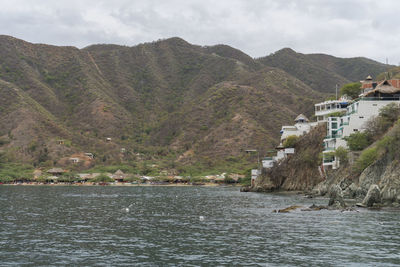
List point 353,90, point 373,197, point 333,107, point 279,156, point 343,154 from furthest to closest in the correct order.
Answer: point 353,90
point 333,107
point 279,156
point 343,154
point 373,197

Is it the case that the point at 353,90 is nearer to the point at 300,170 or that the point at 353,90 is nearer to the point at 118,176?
the point at 300,170

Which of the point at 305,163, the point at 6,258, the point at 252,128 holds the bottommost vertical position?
the point at 6,258

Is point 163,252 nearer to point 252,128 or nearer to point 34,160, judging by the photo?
point 34,160

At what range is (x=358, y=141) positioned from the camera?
8088 cm

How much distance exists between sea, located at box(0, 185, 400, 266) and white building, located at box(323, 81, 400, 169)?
36.0 meters

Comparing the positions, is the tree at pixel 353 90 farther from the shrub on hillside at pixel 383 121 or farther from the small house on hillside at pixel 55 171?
the small house on hillside at pixel 55 171

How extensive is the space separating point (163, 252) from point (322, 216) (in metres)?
24.7

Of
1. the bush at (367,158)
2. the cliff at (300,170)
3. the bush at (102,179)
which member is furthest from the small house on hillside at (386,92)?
the bush at (102,179)

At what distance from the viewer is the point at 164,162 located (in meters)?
187

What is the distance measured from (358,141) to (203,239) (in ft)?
177

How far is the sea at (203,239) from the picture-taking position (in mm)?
27438

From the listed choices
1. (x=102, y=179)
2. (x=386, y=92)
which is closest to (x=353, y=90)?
(x=386, y=92)

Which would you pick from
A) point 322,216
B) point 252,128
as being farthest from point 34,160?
point 322,216

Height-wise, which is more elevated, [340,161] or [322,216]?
[340,161]
